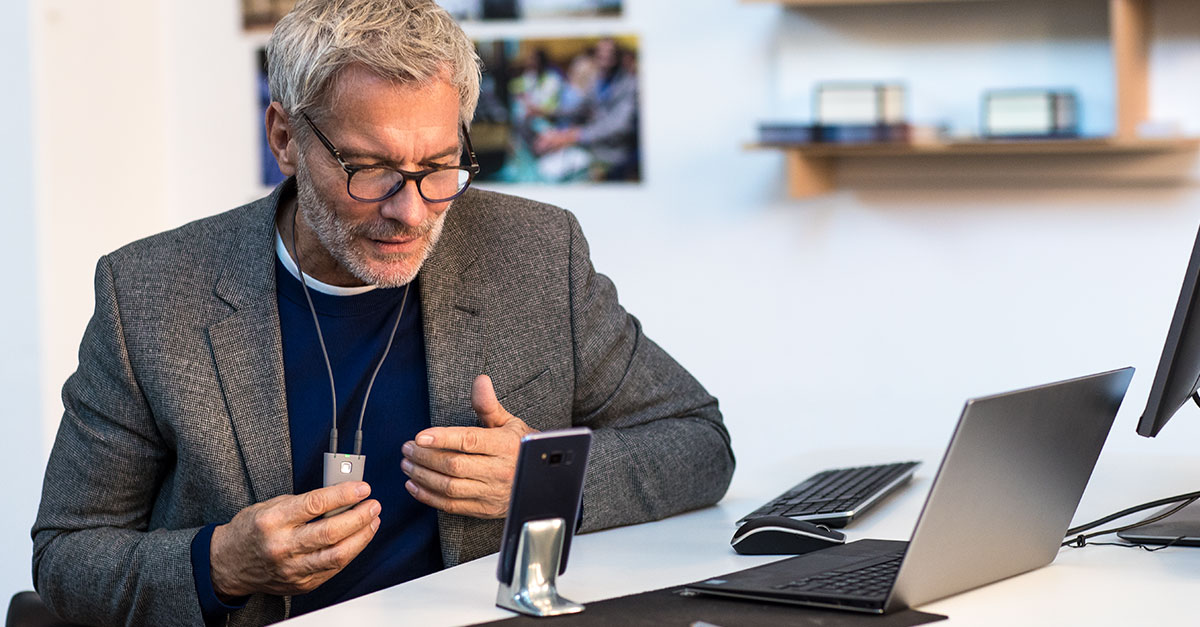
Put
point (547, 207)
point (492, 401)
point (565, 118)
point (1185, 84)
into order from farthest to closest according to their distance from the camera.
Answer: point (565, 118)
point (1185, 84)
point (547, 207)
point (492, 401)

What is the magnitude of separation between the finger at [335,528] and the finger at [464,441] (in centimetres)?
9

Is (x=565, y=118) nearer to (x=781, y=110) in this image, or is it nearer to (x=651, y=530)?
(x=781, y=110)

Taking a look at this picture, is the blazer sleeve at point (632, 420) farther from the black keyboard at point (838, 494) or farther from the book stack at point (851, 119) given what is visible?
the book stack at point (851, 119)

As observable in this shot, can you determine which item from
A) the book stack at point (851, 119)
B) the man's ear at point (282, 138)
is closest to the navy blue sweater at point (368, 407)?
the man's ear at point (282, 138)

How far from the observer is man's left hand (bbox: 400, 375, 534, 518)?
4.58 feet

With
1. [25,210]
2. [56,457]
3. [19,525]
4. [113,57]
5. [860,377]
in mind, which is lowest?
[19,525]

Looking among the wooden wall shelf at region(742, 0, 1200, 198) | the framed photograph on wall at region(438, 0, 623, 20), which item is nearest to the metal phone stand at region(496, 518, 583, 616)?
the wooden wall shelf at region(742, 0, 1200, 198)

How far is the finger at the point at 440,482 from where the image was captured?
1.40 metres

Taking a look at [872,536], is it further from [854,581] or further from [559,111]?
[559,111]

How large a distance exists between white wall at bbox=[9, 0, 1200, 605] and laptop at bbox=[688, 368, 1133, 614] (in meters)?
1.75

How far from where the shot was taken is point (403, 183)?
5.04 ft

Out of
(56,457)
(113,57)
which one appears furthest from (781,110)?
(56,457)

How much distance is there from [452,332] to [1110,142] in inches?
65.2

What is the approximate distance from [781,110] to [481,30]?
78cm
